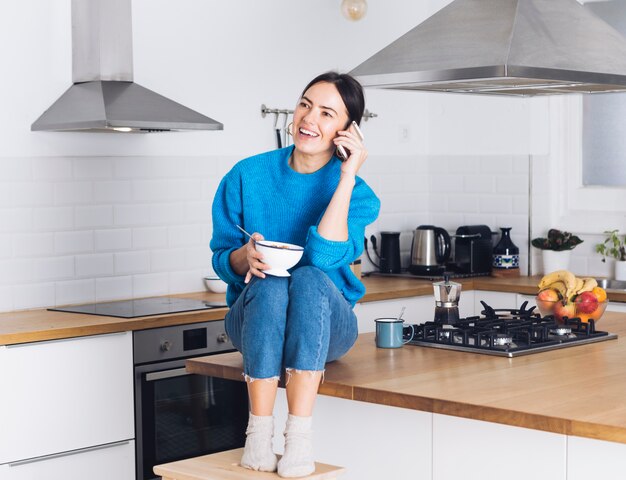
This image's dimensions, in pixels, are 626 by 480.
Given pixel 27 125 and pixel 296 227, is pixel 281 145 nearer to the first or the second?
pixel 27 125

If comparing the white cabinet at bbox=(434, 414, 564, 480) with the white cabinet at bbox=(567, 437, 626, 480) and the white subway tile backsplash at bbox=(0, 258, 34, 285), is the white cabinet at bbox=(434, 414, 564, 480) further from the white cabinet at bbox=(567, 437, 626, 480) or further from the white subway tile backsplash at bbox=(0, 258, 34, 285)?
the white subway tile backsplash at bbox=(0, 258, 34, 285)

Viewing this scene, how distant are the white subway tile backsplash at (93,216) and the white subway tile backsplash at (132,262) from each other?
163mm

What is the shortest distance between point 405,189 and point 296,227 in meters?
3.07

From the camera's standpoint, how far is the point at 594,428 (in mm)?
2322

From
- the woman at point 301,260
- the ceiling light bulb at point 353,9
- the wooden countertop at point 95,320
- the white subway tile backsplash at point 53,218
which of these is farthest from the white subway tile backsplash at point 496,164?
the woman at point 301,260

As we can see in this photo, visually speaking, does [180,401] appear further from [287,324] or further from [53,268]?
[287,324]

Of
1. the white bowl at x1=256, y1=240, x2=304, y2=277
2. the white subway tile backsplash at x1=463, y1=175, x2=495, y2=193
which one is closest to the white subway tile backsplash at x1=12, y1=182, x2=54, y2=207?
the white bowl at x1=256, y1=240, x2=304, y2=277

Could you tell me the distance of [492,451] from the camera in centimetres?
263

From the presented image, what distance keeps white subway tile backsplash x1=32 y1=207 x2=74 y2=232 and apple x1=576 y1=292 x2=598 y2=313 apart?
2164 mm

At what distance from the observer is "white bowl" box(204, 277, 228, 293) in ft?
16.5

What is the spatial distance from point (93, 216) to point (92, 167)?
0.21 m

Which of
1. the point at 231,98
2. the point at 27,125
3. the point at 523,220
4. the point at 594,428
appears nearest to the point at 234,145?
the point at 231,98

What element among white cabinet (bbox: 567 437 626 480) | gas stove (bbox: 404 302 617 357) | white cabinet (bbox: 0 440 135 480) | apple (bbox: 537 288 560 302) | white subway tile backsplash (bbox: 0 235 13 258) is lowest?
white cabinet (bbox: 0 440 135 480)

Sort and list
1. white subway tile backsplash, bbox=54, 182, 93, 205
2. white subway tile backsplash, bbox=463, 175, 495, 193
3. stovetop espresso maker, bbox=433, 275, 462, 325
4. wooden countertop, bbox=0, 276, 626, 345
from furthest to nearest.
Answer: white subway tile backsplash, bbox=463, 175, 495, 193, white subway tile backsplash, bbox=54, 182, 93, 205, wooden countertop, bbox=0, 276, 626, 345, stovetop espresso maker, bbox=433, 275, 462, 325
